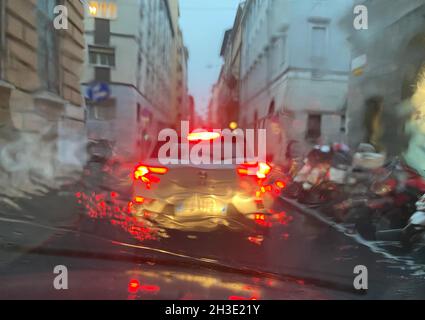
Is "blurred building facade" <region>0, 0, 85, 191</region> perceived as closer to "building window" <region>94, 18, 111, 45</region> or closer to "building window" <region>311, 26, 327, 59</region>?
"building window" <region>94, 18, 111, 45</region>

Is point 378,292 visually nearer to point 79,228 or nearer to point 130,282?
point 130,282

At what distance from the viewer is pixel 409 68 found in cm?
400

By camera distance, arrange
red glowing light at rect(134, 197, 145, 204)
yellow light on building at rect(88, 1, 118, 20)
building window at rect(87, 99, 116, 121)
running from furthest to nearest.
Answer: red glowing light at rect(134, 197, 145, 204)
building window at rect(87, 99, 116, 121)
yellow light on building at rect(88, 1, 118, 20)

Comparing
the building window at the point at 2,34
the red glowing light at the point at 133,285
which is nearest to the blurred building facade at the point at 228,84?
the red glowing light at the point at 133,285

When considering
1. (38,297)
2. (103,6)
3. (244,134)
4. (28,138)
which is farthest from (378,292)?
(28,138)

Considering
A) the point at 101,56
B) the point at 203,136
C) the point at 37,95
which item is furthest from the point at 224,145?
the point at 37,95

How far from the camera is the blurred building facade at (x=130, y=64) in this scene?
3926mm

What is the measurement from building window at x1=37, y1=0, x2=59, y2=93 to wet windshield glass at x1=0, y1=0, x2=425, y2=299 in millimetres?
16

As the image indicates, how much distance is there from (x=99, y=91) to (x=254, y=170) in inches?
70.8

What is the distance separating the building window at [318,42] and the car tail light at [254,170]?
127cm

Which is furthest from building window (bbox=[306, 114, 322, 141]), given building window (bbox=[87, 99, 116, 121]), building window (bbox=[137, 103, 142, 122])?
building window (bbox=[87, 99, 116, 121])

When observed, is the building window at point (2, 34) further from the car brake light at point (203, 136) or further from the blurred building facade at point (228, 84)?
the blurred building facade at point (228, 84)

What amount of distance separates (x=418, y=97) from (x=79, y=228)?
3893 mm

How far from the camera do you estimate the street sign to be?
4043 millimetres
